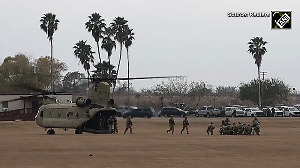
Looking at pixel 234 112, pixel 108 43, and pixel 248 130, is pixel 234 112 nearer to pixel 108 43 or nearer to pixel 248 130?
pixel 108 43

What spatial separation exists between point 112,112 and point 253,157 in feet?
82.5

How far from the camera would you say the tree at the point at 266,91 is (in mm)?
125500

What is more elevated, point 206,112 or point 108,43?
point 108,43

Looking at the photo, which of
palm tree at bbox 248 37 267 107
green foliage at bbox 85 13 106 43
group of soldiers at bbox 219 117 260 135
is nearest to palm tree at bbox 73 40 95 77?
green foliage at bbox 85 13 106 43

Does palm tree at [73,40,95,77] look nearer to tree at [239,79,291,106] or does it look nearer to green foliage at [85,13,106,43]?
green foliage at [85,13,106,43]

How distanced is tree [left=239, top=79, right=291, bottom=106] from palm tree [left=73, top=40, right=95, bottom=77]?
34574 millimetres

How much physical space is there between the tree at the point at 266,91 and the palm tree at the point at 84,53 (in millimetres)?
34574

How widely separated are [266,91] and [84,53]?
40.3 metres

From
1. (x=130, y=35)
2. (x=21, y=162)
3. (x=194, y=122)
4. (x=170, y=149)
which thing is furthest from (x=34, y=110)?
(x=21, y=162)

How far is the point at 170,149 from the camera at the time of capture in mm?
31078

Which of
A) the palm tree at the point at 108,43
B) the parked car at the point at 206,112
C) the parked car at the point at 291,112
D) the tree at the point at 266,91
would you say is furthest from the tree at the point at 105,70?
the tree at the point at 266,91

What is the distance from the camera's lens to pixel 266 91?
128000mm

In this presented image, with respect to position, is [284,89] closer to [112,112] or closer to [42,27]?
[42,27]

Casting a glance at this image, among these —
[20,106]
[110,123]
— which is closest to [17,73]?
[20,106]
